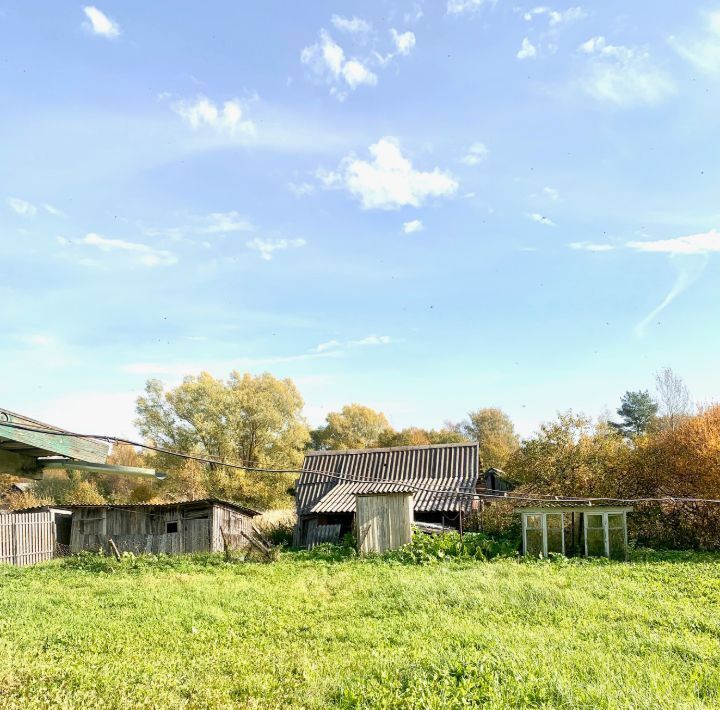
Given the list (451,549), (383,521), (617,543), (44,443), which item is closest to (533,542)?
(617,543)

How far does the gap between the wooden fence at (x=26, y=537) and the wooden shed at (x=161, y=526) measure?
111cm

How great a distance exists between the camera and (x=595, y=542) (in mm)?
20016

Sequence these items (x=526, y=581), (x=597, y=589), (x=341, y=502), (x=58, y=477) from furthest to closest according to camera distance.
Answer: (x=58, y=477)
(x=341, y=502)
(x=526, y=581)
(x=597, y=589)

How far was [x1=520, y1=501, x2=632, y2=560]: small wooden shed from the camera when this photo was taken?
64.4 feet

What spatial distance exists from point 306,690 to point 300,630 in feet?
9.87

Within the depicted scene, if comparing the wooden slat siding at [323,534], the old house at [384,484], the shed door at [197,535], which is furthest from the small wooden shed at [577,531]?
the shed door at [197,535]

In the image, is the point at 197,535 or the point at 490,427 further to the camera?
the point at 490,427

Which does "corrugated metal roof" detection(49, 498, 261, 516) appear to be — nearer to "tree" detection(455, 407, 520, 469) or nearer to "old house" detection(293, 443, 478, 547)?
"old house" detection(293, 443, 478, 547)

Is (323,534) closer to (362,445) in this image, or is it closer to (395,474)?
(395,474)

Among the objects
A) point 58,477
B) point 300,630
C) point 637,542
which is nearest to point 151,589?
point 300,630

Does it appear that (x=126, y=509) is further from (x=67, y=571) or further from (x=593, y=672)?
(x=593, y=672)

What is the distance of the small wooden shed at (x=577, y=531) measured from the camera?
1964 centimetres

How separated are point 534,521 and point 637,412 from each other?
4014 centimetres

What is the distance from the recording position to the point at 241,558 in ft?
68.0
